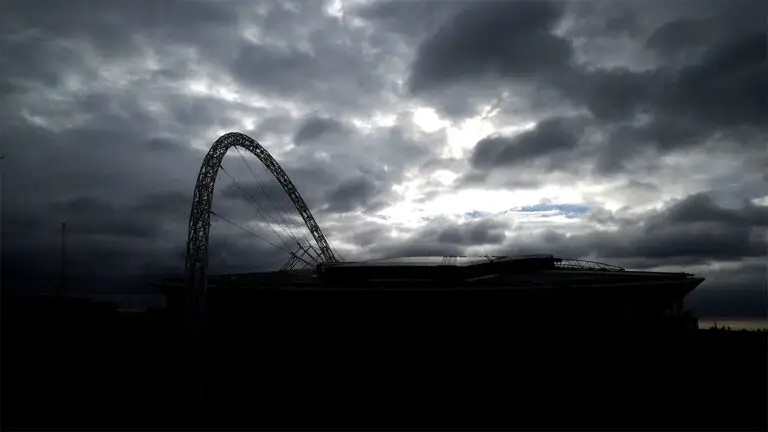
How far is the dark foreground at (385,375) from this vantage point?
120 feet

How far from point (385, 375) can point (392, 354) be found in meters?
8.29

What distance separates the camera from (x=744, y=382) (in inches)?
1751

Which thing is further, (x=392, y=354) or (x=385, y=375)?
(x=392, y=354)

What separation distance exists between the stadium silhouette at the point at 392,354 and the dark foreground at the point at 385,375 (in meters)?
0.22

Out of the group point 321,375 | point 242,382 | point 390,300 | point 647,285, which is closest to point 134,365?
point 242,382

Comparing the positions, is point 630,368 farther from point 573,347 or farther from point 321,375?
point 321,375

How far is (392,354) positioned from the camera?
2263 inches

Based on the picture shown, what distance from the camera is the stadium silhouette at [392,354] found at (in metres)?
37.1

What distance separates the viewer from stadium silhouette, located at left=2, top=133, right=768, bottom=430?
37.1m

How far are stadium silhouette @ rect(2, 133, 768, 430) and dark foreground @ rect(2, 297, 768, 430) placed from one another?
22cm

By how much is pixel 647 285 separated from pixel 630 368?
20.6 metres

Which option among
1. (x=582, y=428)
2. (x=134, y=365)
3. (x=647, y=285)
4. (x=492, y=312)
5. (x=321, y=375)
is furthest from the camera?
(x=647, y=285)

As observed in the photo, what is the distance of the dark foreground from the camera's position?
36469 millimetres

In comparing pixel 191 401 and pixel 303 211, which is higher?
pixel 303 211
